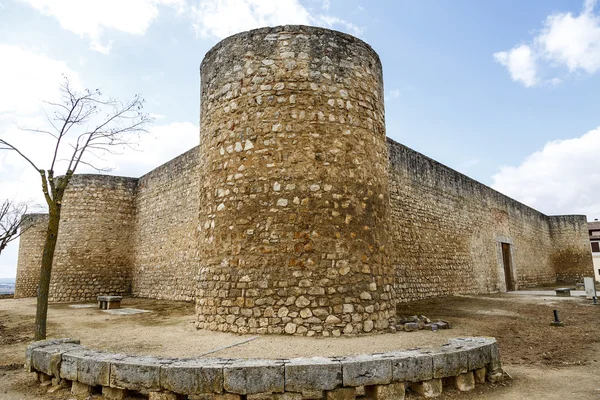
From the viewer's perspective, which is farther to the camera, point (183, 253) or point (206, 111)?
point (183, 253)

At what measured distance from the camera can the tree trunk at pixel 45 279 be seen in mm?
6090

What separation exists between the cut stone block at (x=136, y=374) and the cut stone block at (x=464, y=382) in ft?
9.21

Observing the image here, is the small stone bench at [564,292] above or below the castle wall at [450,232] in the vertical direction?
below

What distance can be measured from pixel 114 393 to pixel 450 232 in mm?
13806

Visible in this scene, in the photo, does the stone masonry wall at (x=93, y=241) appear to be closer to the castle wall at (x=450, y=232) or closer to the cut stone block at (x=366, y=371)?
the castle wall at (x=450, y=232)

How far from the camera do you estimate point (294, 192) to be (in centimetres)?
647

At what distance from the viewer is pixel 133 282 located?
1698 cm

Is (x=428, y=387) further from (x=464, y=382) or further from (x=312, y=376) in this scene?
(x=312, y=376)

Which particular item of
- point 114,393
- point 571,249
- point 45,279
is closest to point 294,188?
point 114,393

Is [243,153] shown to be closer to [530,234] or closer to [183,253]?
[183,253]

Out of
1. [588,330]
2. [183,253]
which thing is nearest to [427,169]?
[588,330]

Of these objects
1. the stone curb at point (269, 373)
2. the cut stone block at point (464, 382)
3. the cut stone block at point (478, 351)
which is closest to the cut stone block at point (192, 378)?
the stone curb at point (269, 373)

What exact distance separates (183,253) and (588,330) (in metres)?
11.7

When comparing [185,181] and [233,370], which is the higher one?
[185,181]
